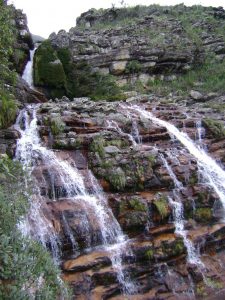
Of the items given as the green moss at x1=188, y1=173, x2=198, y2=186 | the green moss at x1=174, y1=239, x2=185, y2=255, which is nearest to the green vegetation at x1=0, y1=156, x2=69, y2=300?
the green moss at x1=174, y1=239, x2=185, y2=255

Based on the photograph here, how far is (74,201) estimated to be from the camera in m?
13.1

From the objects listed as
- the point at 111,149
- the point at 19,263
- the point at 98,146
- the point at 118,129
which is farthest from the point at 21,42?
the point at 19,263

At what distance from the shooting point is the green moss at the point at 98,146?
50.9 feet

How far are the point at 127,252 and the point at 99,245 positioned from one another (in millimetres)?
852

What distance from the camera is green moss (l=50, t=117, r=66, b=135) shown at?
54.0ft

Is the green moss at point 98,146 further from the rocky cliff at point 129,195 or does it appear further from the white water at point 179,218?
the white water at point 179,218

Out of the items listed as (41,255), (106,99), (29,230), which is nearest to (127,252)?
(29,230)

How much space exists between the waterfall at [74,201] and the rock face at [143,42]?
16.5 metres

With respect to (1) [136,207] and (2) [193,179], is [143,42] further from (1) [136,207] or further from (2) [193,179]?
(1) [136,207]

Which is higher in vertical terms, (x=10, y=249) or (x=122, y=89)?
(x=122, y=89)

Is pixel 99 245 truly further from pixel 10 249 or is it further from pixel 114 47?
pixel 114 47

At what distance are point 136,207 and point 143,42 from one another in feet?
79.0

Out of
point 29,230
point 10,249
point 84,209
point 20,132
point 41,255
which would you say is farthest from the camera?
point 20,132

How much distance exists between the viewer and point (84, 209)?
12805mm
